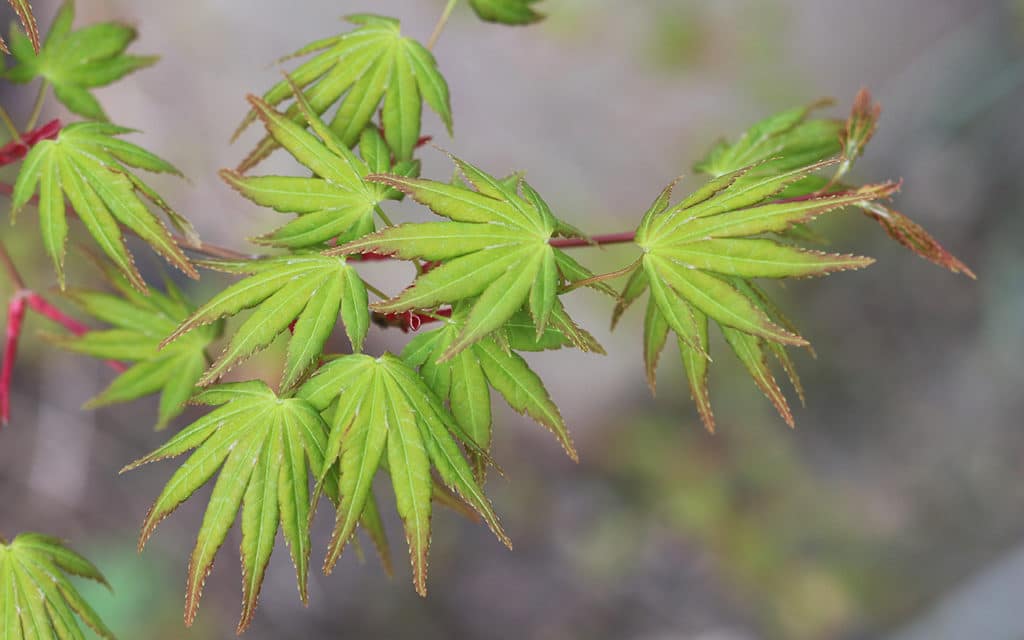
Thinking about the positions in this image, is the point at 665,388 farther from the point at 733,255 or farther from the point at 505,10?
the point at 733,255

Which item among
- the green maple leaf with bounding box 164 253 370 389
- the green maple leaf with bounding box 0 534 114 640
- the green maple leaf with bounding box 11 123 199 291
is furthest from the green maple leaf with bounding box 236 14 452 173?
the green maple leaf with bounding box 0 534 114 640

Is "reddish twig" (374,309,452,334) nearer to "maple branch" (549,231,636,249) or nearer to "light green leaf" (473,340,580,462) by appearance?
"light green leaf" (473,340,580,462)

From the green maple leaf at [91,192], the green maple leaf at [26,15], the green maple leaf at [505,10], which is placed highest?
the green maple leaf at [505,10]

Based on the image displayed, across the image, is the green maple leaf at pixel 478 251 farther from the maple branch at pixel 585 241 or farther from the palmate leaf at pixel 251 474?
the palmate leaf at pixel 251 474

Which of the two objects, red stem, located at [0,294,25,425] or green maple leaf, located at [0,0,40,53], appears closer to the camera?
green maple leaf, located at [0,0,40,53]

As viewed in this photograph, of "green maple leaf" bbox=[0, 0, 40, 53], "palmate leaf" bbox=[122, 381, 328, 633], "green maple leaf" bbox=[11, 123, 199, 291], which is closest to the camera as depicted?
"green maple leaf" bbox=[0, 0, 40, 53]

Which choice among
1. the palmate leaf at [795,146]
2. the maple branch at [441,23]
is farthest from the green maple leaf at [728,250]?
the maple branch at [441,23]
